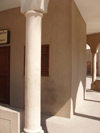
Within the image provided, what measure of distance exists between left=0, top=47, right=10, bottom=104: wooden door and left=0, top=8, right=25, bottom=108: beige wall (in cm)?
19

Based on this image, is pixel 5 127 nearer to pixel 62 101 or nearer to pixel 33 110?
pixel 33 110

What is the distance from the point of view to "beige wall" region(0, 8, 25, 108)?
Result: 619cm

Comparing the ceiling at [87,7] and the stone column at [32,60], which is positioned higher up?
the ceiling at [87,7]

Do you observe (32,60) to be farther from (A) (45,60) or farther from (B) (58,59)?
(A) (45,60)

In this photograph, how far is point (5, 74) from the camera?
21.9 ft

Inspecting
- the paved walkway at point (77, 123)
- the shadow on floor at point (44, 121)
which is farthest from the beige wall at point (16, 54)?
the paved walkway at point (77, 123)

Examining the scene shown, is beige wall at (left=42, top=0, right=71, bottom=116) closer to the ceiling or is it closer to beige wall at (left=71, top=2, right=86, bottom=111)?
beige wall at (left=71, top=2, right=86, bottom=111)

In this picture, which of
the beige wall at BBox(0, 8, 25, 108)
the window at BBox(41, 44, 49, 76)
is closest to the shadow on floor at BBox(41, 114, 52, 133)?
the beige wall at BBox(0, 8, 25, 108)

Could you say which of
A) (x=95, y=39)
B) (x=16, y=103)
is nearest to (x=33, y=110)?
(x=16, y=103)

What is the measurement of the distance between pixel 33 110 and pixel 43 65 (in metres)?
2.43

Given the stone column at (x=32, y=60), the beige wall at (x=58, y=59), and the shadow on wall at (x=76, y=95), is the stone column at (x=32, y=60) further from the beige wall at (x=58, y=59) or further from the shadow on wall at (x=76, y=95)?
the shadow on wall at (x=76, y=95)

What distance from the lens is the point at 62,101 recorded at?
536cm

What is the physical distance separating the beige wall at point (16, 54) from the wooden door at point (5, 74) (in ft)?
0.63

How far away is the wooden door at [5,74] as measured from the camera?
6.58 m
